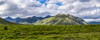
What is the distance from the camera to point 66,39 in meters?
43.3

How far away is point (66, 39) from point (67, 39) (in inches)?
15.6

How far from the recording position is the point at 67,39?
43.4 metres
